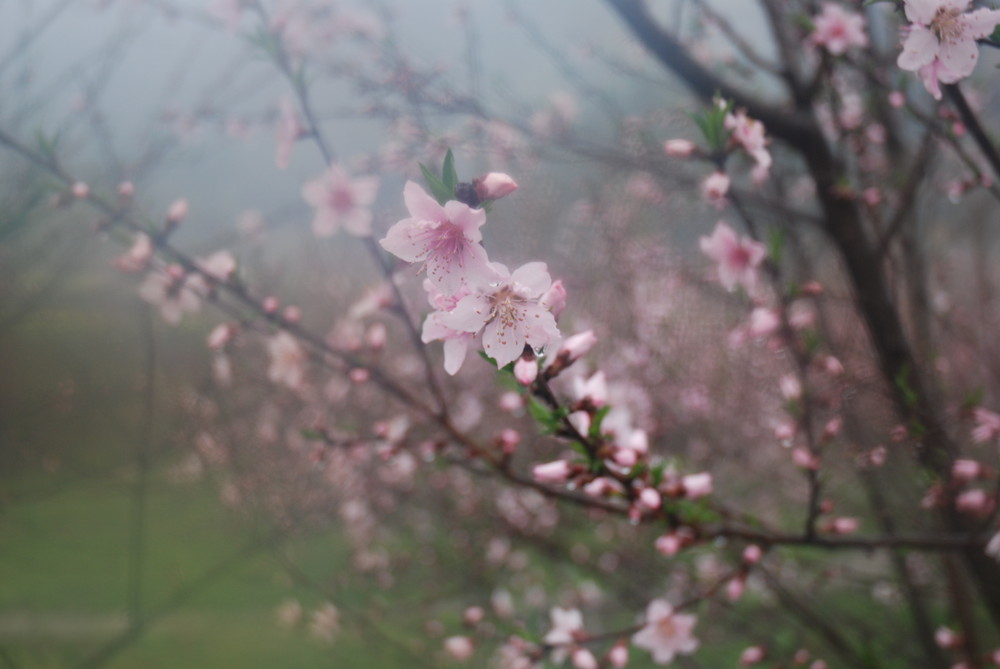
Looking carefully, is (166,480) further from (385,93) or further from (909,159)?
(909,159)

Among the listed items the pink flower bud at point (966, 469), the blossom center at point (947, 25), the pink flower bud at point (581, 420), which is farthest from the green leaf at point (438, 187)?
the pink flower bud at point (966, 469)

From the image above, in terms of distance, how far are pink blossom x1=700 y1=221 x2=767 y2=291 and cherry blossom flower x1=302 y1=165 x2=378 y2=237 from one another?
0.91 metres

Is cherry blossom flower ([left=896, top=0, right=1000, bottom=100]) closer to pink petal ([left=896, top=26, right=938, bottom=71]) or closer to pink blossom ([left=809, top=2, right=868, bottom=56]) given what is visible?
pink petal ([left=896, top=26, right=938, bottom=71])

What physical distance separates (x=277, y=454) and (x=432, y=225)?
292cm

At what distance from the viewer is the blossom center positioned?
898 mm

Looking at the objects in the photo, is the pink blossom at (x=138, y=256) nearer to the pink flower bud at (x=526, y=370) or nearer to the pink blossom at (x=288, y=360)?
the pink blossom at (x=288, y=360)

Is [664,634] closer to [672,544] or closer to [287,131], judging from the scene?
[672,544]

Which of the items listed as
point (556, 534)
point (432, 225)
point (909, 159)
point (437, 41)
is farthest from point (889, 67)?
point (556, 534)

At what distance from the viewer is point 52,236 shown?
2.58m

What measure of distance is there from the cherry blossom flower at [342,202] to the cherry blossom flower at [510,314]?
3.31 feet

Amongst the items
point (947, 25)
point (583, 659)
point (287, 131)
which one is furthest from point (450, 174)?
point (583, 659)

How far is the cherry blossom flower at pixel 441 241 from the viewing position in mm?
734

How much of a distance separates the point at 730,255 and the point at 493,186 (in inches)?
35.8

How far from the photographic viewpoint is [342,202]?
178 cm
